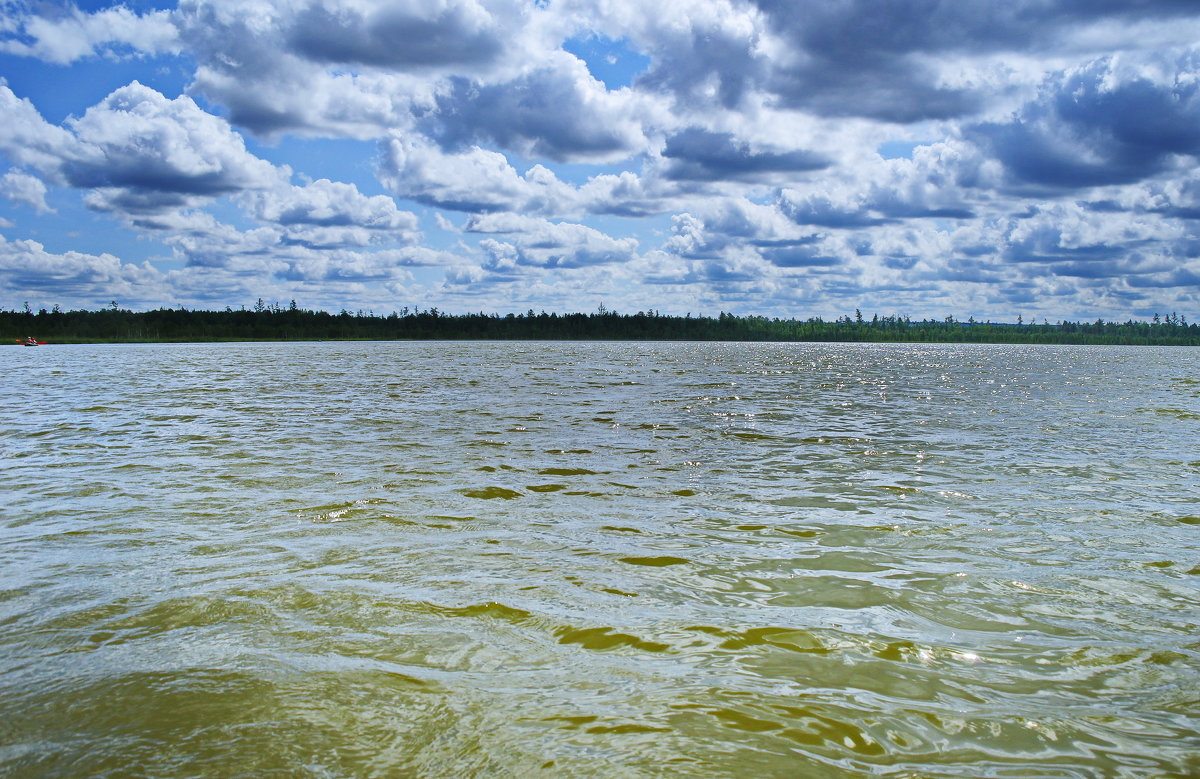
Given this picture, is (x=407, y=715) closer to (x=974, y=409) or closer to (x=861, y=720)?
(x=861, y=720)

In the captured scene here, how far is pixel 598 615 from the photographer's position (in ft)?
21.3

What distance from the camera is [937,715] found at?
4680 millimetres

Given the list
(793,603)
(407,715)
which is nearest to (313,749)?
(407,715)

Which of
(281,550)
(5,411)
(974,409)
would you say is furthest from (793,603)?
(5,411)

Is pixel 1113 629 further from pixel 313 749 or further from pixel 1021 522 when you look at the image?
pixel 313 749

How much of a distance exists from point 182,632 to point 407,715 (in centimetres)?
261

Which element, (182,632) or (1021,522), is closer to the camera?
(182,632)

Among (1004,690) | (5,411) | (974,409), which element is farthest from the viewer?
(974,409)

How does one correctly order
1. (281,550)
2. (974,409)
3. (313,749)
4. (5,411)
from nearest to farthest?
(313,749), (281,550), (5,411), (974,409)

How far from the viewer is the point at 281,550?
851 cm

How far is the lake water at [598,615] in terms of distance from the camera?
4312mm

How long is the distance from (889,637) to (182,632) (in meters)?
5.77

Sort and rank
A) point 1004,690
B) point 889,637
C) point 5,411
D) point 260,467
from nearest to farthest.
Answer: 1. point 1004,690
2. point 889,637
3. point 260,467
4. point 5,411

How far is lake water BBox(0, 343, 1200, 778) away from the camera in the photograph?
4.31m
